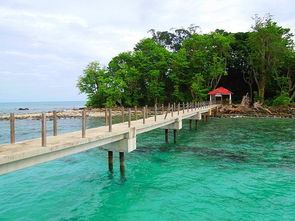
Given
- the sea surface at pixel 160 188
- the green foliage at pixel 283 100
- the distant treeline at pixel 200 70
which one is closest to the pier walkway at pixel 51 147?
the sea surface at pixel 160 188

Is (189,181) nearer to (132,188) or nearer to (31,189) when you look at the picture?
(132,188)

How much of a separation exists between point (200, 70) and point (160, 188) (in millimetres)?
42785

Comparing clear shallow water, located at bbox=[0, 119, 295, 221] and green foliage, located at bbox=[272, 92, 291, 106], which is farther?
green foliage, located at bbox=[272, 92, 291, 106]

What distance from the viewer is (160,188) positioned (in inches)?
427

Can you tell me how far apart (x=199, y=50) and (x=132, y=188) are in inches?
1720

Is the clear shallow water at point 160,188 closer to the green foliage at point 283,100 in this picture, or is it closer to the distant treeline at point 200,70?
the green foliage at point 283,100

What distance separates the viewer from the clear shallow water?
8.67 metres

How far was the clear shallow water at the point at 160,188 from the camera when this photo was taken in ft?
28.5

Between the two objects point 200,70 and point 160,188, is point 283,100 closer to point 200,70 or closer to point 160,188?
point 200,70

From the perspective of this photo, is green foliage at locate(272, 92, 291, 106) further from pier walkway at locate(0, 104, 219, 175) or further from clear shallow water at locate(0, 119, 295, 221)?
pier walkway at locate(0, 104, 219, 175)

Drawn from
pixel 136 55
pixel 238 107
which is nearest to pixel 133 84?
pixel 136 55

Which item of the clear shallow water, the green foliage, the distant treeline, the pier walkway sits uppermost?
the distant treeline

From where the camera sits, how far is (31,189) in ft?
35.9

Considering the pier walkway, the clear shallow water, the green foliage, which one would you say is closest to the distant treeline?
the green foliage
